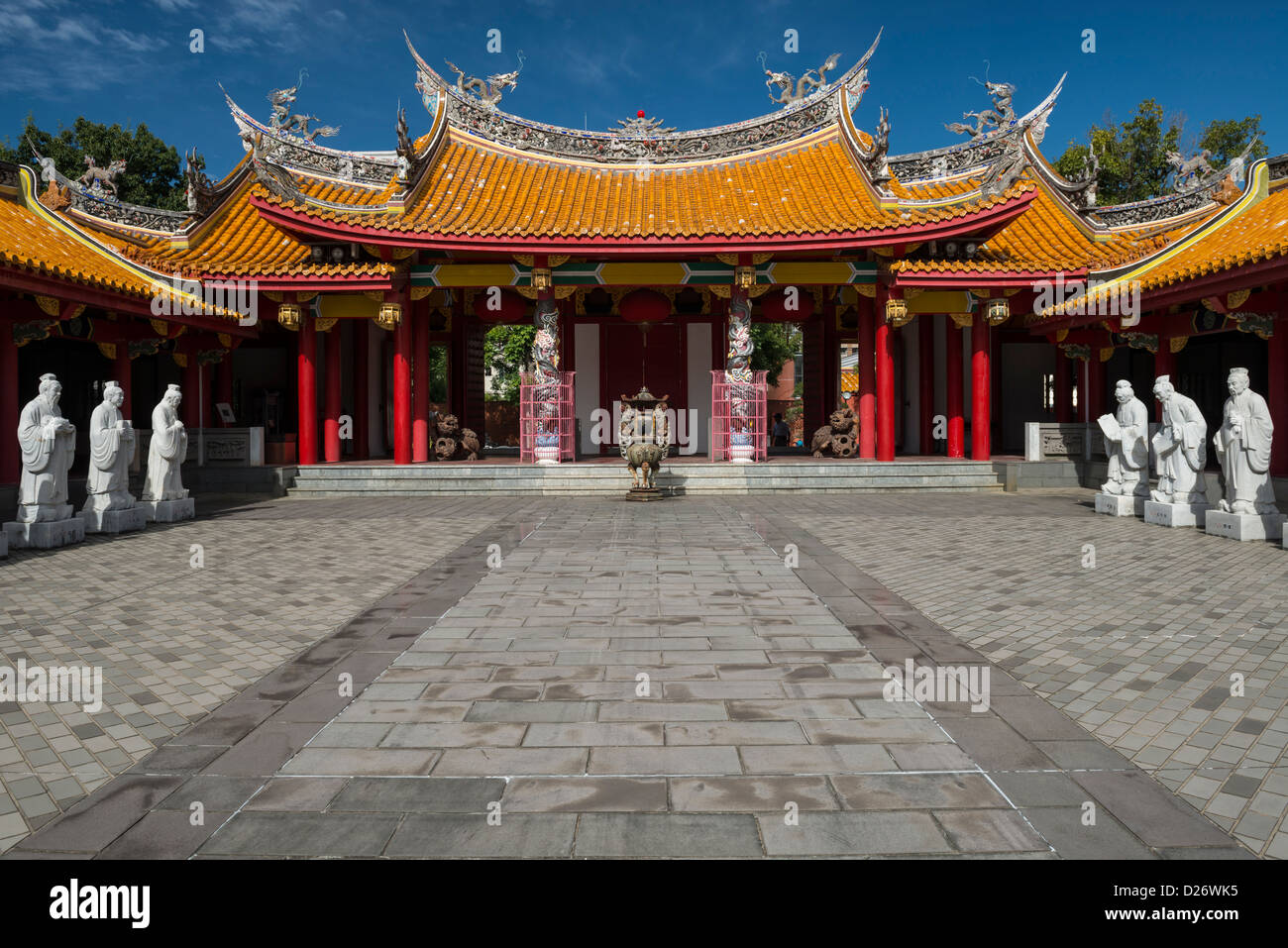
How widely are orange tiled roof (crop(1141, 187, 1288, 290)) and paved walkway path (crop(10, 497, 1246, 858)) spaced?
7657 millimetres

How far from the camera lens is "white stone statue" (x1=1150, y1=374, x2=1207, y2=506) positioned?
898 centimetres

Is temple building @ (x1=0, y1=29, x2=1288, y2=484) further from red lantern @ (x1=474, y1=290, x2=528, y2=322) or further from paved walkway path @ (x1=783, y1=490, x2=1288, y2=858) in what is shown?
paved walkway path @ (x1=783, y1=490, x2=1288, y2=858)

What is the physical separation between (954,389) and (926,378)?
2.13 meters

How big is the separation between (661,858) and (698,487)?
11061 mm

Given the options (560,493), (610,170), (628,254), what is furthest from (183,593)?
(610,170)

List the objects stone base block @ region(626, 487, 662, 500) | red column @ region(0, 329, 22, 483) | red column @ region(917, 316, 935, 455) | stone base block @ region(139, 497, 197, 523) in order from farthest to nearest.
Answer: red column @ region(917, 316, 935, 455)
stone base block @ region(626, 487, 662, 500)
red column @ region(0, 329, 22, 483)
stone base block @ region(139, 497, 197, 523)

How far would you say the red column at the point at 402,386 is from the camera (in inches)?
558

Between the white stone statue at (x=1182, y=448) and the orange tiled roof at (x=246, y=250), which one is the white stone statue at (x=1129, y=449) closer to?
the white stone statue at (x=1182, y=448)

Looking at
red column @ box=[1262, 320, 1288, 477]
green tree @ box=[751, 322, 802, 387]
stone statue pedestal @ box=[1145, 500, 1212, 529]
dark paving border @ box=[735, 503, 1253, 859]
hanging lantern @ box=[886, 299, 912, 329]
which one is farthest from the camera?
green tree @ box=[751, 322, 802, 387]

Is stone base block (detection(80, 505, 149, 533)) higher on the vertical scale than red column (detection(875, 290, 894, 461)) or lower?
lower

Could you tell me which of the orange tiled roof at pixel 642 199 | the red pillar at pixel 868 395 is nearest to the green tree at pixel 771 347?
the orange tiled roof at pixel 642 199

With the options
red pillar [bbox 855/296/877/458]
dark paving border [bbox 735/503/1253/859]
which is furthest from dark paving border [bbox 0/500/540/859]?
red pillar [bbox 855/296/877/458]

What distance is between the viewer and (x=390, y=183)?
15656 millimetres

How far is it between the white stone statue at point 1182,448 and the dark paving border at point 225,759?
869 cm
